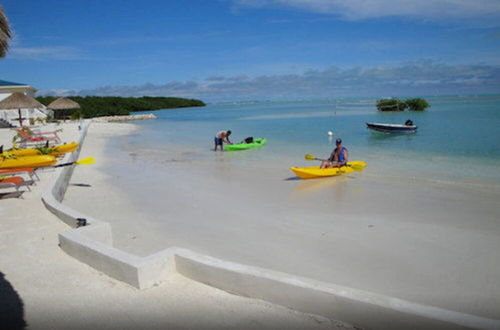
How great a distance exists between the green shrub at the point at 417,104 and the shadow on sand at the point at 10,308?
60.2m

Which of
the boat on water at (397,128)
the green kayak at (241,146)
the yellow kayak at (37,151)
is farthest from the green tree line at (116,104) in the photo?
the boat on water at (397,128)

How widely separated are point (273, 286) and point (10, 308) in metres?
2.27

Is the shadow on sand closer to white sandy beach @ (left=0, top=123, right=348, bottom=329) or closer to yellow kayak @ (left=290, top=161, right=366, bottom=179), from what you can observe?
white sandy beach @ (left=0, top=123, right=348, bottom=329)

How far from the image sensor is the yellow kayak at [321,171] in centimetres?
1056

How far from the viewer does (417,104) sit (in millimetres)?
56875

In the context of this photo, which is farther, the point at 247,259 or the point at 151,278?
the point at 247,259

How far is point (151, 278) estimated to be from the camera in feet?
12.1

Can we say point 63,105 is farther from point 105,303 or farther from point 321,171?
point 105,303

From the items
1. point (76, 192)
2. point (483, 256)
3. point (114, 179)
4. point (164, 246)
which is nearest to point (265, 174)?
point (114, 179)

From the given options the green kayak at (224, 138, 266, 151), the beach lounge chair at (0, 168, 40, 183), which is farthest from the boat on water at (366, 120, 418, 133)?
the beach lounge chair at (0, 168, 40, 183)

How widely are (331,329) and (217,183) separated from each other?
26.1ft

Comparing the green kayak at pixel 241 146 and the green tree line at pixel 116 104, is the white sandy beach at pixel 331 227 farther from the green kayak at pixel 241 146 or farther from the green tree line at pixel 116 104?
the green tree line at pixel 116 104

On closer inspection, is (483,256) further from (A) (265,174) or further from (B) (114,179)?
(B) (114,179)

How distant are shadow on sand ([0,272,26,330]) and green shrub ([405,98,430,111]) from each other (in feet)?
198
